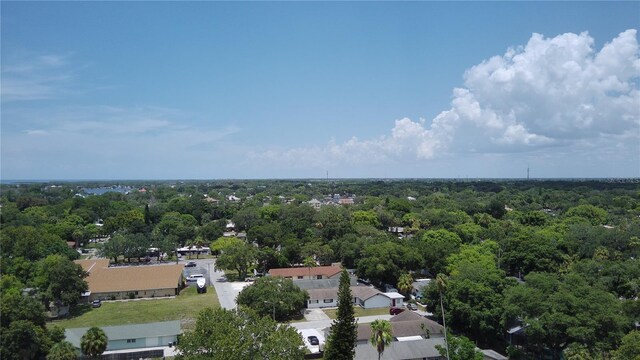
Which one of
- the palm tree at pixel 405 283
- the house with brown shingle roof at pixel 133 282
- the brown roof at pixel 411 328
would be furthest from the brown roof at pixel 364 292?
the house with brown shingle roof at pixel 133 282

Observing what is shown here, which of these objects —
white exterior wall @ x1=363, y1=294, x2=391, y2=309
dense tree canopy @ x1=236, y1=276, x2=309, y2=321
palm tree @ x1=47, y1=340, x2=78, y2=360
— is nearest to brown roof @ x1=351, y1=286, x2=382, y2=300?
white exterior wall @ x1=363, y1=294, x2=391, y2=309

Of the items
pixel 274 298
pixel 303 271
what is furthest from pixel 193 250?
pixel 274 298

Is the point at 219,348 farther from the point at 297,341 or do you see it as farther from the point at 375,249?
the point at 375,249

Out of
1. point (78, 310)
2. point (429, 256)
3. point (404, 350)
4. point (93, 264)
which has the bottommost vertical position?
point (78, 310)

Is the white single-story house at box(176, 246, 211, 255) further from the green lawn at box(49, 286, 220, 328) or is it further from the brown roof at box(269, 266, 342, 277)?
the green lawn at box(49, 286, 220, 328)

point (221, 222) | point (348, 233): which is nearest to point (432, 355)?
point (348, 233)

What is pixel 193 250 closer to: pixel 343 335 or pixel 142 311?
pixel 142 311

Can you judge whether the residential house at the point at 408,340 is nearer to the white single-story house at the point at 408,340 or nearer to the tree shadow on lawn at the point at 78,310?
the white single-story house at the point at 408,340
